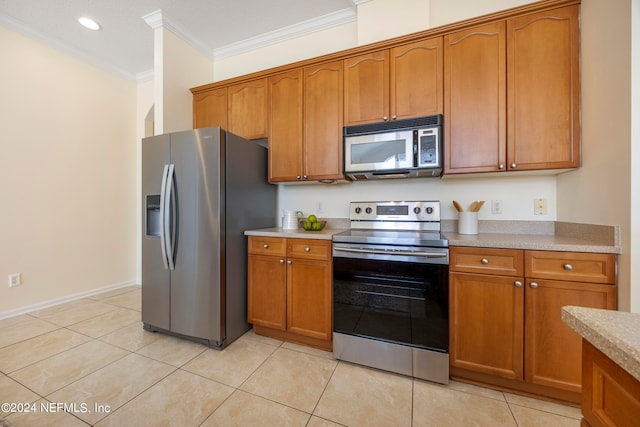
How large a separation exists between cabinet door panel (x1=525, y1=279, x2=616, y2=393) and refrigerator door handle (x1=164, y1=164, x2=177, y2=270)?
2.45 m

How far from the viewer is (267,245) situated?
6.91ft

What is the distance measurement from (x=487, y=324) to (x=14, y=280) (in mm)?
→ 4174

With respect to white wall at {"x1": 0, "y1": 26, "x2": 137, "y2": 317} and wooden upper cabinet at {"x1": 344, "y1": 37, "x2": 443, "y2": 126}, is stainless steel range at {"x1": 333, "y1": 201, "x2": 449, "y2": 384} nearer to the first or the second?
wooden upper cabinet at {"x1": 344, "y1": 37, "x2": 443, "y2": 126}

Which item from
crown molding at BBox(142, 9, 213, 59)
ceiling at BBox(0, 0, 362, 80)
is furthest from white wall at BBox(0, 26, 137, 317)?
crown molding at BBox(142, 9, 213, 59)

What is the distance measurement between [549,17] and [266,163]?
231 cm

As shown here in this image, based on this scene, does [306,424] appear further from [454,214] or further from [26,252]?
[26,252]

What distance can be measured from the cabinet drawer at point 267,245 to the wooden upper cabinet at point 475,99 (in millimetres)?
1374

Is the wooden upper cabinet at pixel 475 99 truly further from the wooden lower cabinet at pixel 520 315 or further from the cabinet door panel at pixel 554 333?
the cabinet door panel at pixel 554 333

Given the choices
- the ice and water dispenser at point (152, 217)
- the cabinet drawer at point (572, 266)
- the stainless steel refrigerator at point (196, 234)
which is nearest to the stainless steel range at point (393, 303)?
the cabinet drawer at point (572, 266)

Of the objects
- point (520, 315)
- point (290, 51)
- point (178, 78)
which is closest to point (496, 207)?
point (520, 315)

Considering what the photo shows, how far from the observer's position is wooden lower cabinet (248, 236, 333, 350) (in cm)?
191

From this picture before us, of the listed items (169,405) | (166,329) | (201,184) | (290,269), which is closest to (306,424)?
(169,405)

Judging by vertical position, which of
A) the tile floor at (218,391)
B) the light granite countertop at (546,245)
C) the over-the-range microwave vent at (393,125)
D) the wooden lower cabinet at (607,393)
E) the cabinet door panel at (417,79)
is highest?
the cabinet door panel at (417,79)

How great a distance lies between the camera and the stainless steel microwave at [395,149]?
1827 millimetres
